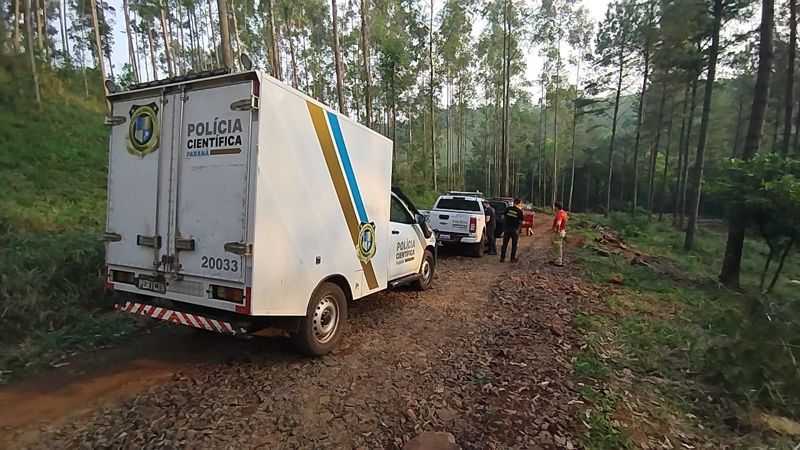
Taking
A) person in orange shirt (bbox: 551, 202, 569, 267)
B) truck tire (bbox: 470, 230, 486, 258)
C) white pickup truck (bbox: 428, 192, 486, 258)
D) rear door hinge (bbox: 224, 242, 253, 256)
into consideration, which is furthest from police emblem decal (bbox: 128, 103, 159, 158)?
person in orange shirt (bbox: 551, 202, 569, 267)

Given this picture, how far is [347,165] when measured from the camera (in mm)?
4750

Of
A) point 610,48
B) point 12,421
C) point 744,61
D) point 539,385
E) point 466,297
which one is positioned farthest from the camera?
point 610,48

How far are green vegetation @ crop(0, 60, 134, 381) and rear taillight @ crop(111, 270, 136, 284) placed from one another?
1.04m

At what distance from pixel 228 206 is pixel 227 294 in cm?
79

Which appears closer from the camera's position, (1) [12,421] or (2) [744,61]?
(1) [12,421]

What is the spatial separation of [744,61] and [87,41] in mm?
46447

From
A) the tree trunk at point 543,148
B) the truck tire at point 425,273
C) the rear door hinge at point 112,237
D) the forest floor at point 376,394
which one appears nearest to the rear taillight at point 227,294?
the forest floor at point 376,394

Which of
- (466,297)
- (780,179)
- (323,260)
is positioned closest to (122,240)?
(323,260)

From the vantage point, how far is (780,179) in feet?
27.7

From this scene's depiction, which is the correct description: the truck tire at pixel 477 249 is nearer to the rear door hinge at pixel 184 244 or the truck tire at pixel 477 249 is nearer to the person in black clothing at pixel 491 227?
the person in black clothing at pixel 491 227

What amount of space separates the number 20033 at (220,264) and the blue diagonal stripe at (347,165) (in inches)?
68.3

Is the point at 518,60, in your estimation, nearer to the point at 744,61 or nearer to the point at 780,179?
the point at 744,61

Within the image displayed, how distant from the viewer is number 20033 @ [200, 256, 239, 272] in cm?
352

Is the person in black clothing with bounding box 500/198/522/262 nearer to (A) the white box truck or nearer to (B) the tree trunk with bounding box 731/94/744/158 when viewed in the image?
(A) the white box truck
